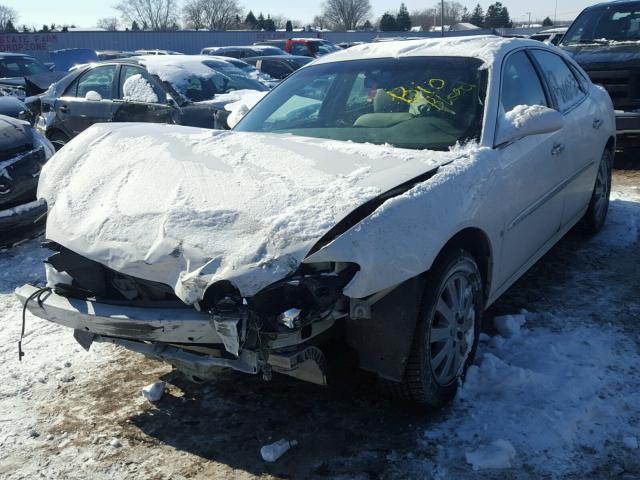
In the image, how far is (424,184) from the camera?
2680mm

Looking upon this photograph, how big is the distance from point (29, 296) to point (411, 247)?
1.77 meters

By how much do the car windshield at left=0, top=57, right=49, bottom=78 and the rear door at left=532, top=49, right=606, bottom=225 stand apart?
49.0 feet

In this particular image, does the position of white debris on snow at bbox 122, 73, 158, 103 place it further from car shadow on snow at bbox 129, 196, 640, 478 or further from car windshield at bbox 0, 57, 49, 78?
car windshield at bbox 0, 57, 49, 78

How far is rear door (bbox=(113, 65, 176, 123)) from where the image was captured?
7.68 meters

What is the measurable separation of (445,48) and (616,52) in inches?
216

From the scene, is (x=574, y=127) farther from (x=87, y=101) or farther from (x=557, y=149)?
(x=87, y=101)

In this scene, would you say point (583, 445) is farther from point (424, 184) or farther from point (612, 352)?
point (424, 184)

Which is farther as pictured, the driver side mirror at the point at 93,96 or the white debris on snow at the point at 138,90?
the driver side mirror at the point at 93,96

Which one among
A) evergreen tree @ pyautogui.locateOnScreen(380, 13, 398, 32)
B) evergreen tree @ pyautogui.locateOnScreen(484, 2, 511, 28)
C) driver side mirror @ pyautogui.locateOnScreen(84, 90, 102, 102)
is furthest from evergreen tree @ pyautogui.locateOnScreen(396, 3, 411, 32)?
driver side mirror @ pyautogui.locateOnScreen(84, 90, 102, 102)

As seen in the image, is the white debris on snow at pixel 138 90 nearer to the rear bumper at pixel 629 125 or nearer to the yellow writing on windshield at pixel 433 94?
the yellow writing on windshield at pixel 433 94

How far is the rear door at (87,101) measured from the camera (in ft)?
27.0

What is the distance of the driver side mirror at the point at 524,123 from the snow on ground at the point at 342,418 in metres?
1.10

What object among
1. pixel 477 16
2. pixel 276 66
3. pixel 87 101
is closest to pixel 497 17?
pixel 477 16

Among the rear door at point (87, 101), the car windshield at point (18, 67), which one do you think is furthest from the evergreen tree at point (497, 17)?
the rear door at point (87, 101)
